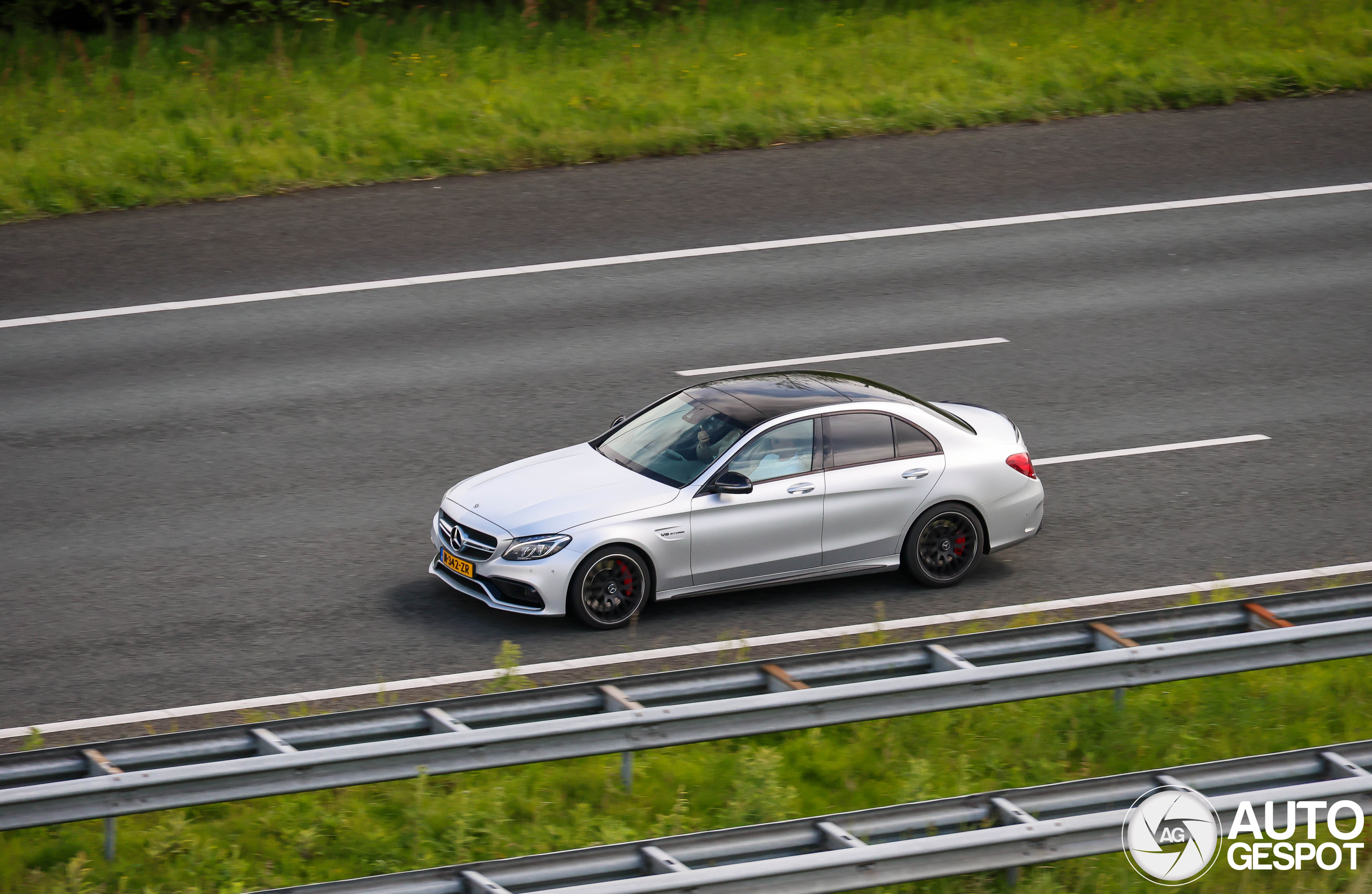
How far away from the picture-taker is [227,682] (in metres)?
9.09

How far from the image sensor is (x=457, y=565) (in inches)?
394

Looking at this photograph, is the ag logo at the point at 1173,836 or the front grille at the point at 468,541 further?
the front grille at the point at 468,541

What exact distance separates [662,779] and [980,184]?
11.9 meters

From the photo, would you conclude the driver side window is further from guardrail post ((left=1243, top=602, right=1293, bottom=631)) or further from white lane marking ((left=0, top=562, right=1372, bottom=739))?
guardrail post ((left=1243, top=602, right=1293, bottom=631))

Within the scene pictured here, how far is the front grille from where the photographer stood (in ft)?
32.3

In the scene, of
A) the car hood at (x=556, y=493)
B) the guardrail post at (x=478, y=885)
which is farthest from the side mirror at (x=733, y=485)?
the guardrail post at (x=478, y=885)

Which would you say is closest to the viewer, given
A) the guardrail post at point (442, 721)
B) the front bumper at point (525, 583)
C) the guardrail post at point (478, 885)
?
the guardrail post at point (478, 885)

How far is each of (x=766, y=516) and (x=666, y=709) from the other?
10.7ft

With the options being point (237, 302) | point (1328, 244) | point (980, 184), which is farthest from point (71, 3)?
point (1328, 244)

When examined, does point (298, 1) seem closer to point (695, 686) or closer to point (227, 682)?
point (227, 682)

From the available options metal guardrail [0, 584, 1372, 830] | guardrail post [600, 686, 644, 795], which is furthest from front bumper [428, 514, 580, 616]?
metal guardrail [0, 584, 1372, 830]

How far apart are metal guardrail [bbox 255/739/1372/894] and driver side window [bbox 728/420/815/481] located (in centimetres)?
378

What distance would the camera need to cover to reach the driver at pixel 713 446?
10.2 m

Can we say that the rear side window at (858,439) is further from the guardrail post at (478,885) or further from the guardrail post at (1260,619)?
the guardrail post at (478,885)
